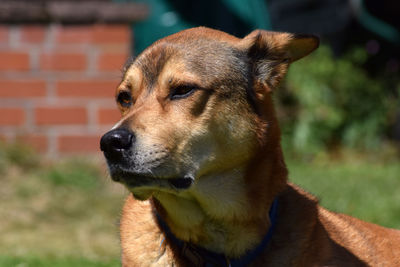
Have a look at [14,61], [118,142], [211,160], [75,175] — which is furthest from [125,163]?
[14,61]

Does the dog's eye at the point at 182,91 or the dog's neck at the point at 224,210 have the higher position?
the dog's eye at the point at 182,91

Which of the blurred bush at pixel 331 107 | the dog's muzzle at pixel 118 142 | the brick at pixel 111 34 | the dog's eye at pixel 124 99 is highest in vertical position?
the dog's muzzle at pixel 118 142

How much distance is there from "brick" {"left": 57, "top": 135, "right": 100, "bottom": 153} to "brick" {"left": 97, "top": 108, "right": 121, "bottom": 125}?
182mm

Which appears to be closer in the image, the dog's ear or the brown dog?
the brown dog

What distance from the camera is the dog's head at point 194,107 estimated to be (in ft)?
9.67

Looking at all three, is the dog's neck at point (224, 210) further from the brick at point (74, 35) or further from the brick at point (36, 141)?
the brick at point (74, 35)

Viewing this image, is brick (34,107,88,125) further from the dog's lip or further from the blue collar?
the dog's lip

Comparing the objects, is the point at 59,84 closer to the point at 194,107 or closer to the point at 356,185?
the point at 356,185

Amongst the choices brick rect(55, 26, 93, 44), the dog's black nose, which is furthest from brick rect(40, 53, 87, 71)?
the dog's black nose

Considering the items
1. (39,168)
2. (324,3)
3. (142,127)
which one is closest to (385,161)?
(324,3)

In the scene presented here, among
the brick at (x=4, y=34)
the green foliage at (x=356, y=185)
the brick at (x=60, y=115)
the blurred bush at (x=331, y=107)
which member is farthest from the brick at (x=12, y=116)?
the blurred bush at (x=331, y=107)

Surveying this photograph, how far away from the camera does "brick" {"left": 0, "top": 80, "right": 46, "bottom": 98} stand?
6613 mm

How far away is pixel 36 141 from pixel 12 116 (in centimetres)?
35

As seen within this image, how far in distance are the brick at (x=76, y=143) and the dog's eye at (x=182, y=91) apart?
3.60 m
